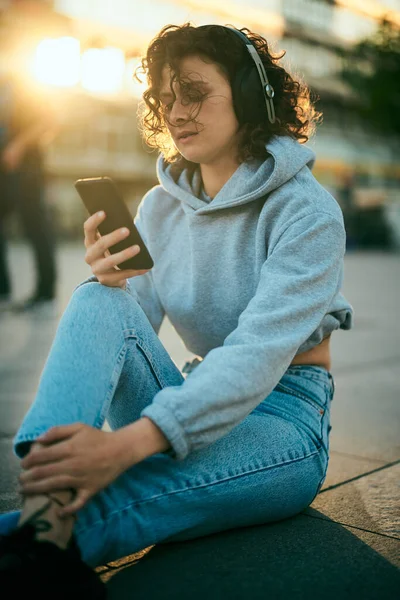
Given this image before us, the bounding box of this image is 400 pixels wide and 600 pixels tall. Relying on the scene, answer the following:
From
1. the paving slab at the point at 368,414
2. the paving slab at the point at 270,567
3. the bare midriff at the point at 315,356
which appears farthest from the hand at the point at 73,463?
the paving slab at the point at 368,414

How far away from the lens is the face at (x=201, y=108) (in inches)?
75.5

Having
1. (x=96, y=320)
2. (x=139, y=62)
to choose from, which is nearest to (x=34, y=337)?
(x=139, y=62)

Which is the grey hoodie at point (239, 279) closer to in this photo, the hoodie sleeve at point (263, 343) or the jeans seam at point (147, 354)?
the hoodie sleeve at point (263, 343)

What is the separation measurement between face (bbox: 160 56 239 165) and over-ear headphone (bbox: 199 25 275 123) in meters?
0.02

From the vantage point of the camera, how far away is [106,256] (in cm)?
184

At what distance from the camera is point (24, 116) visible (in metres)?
6.47

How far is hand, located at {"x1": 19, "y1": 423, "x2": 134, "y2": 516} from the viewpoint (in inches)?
54.1

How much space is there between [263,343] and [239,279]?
1.47 ft

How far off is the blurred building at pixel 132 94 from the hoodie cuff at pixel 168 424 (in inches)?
801

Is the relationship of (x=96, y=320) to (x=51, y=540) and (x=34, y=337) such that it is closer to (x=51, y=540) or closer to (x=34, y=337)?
(x=51, y=540)

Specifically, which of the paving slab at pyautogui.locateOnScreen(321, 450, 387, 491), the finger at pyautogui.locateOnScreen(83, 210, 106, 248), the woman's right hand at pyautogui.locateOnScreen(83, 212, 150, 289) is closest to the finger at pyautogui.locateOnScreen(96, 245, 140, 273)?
the woman's right hand at pyautogui.locateOnScreen(83, 212, 150, 289)

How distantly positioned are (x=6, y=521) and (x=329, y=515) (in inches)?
34.1

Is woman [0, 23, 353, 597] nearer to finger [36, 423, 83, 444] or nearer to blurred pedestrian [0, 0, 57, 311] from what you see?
finger [36, 423, 83, 444]

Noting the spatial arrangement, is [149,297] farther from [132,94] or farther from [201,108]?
[132,94]
